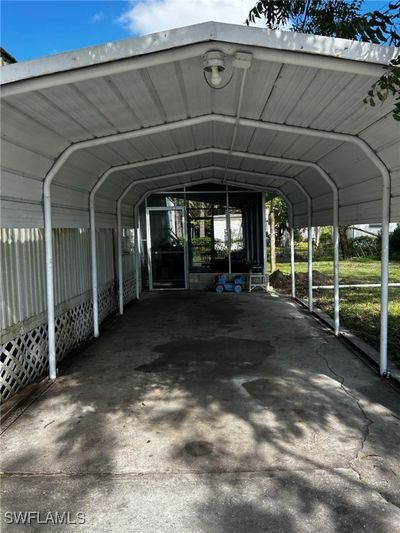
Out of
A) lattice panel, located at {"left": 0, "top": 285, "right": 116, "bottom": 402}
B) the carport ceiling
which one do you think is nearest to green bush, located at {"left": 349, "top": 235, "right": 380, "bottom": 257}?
the carport ceiling

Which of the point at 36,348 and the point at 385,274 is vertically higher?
the point at 385,274

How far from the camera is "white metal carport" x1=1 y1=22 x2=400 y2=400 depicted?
2924mm

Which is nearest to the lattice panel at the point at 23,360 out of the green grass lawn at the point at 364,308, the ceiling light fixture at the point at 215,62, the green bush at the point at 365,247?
the ceiling light fixture at the point at 215,62

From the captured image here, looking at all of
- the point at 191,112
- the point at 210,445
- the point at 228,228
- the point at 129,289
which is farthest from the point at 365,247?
the point at 210,445

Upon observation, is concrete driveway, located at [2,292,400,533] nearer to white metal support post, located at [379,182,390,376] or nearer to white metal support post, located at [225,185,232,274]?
white metal support post, located at [379,182,390,376]

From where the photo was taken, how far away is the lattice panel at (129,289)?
9.20 metres

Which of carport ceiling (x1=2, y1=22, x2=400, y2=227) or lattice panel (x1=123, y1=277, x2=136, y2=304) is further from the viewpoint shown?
lattice panel (x1=123, y1=277, x2=136, y2=304)

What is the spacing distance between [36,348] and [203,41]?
349 centimetres

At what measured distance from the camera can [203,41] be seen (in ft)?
9.55

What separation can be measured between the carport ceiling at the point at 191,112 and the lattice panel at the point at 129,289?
338 cm

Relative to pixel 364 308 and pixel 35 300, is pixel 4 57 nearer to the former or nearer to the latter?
pixel 35 300

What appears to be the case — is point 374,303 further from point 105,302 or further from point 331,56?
point 331,56

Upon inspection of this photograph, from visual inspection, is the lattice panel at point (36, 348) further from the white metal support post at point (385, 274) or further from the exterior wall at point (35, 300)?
the white metal support post at point (385, 274)

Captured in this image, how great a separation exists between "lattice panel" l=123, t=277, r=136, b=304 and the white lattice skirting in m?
2.55
